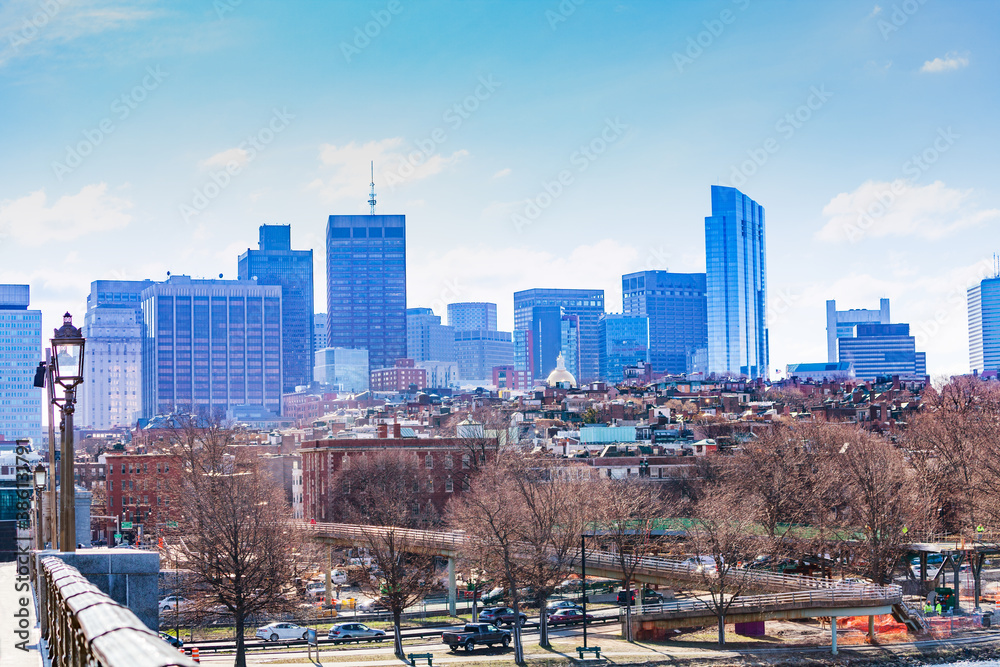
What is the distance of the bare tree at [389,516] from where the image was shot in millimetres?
57844

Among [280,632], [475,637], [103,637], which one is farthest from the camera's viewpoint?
[280,632]

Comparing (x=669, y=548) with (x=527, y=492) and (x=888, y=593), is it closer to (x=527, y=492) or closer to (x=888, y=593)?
(x=527, y=492)

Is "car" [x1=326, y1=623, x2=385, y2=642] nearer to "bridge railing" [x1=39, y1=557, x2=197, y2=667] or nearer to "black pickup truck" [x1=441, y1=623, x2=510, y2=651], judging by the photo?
"black pickup truck" [x1=441, y1=623, x2=510, y2=651]

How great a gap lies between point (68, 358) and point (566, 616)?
159ft

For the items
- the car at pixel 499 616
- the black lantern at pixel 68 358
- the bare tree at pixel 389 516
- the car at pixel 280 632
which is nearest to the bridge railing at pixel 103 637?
the black lantern at pixel 68 358

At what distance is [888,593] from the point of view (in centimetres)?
5556

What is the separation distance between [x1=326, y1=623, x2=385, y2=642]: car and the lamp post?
42.0m

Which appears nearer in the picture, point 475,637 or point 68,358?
point 68,358

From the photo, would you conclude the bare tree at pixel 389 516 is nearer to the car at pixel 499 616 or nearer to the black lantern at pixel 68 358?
the car at pixel 499 616

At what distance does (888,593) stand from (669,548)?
18.5 metres

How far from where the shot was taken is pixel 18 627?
16.4m

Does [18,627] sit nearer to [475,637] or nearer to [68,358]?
[68,358]

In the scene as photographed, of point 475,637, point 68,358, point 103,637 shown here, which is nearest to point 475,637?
point 475,637

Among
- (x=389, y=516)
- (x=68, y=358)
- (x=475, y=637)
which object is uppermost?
(x=68, y=358)
